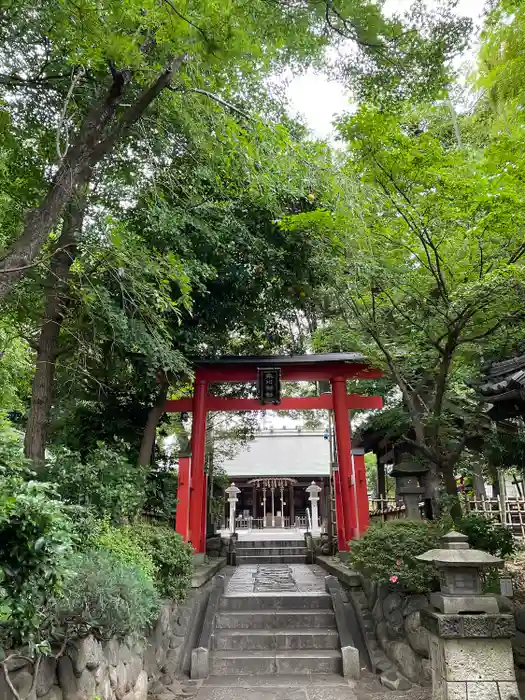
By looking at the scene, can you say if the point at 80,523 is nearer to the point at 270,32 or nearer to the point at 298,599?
the point at 298,599

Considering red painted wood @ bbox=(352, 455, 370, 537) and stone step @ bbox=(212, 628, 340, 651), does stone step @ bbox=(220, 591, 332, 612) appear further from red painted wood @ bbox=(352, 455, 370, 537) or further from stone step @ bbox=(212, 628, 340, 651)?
red painted wood @ bbox=(352, 455, 370, 537)

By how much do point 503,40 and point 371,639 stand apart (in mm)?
9323

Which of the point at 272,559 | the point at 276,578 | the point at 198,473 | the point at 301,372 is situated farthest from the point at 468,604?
the point at 272,559

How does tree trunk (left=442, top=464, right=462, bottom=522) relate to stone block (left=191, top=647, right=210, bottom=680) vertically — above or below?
above

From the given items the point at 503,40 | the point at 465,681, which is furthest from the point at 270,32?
the point at 465,681

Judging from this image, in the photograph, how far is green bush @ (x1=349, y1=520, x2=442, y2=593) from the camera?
6023 mm

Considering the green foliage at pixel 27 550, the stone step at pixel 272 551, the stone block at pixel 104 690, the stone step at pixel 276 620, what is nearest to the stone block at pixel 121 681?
the stone block at pixel 104 690

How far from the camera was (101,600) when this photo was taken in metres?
4.12

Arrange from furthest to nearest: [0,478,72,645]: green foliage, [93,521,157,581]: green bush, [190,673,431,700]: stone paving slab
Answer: [190,673,431,700]: stone paving slab → [93,521,157,581]: green bush → [0,478,72,645]: green foliage

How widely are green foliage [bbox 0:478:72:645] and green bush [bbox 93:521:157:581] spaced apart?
263 centimetres

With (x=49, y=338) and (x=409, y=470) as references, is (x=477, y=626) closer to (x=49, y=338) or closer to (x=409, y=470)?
(x=409, y=470)

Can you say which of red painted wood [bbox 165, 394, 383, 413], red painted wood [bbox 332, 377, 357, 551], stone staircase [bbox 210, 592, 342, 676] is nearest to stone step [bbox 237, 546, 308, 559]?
red painted wood [bbox 332, 377, 357, 551]

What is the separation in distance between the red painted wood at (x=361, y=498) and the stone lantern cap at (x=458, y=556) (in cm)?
490

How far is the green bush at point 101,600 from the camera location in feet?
12.8
